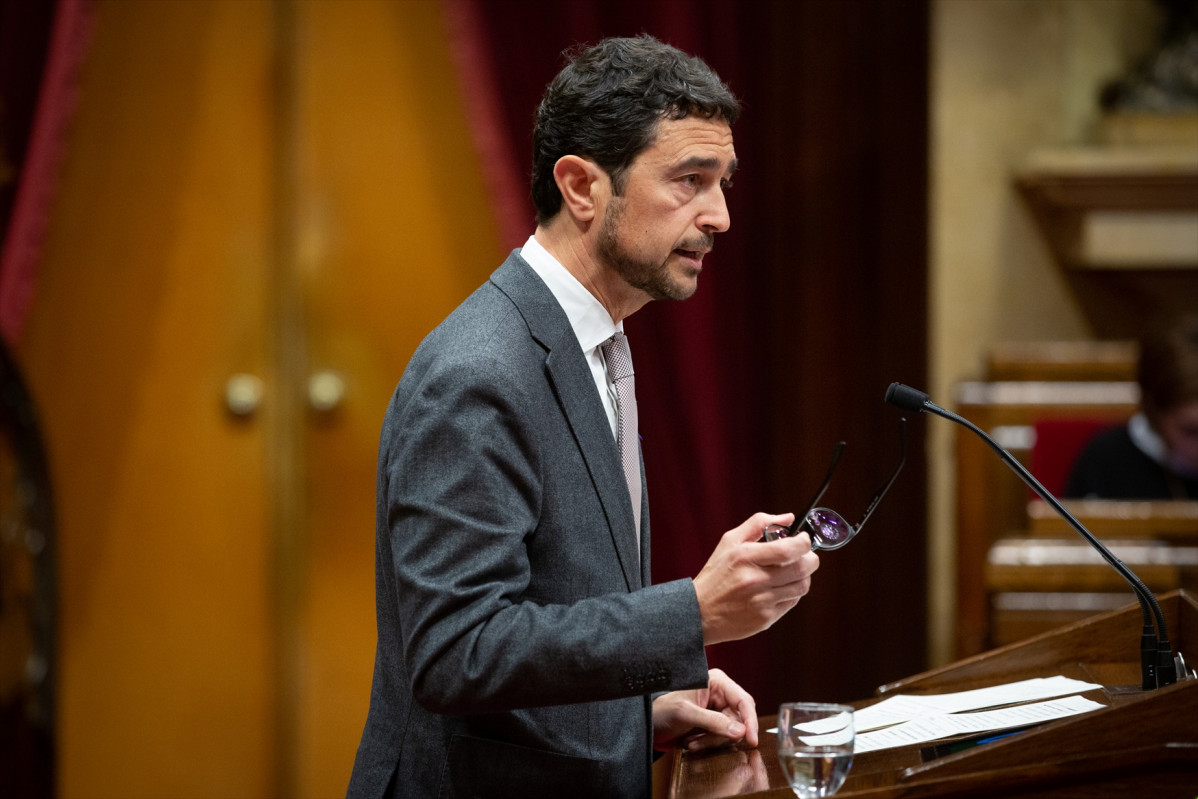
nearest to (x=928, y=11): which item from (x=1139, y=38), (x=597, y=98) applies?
(x=1139, y=38)

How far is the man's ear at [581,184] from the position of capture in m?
1.36

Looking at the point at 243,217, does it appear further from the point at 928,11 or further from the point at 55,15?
the point at 928,11

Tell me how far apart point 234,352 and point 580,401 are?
178 cm

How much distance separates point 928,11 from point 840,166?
0.43m

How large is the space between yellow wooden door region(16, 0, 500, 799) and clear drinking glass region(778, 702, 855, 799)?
6.62 feet

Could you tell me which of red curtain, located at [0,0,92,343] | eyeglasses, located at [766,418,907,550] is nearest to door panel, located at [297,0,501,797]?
red curtain, located at [0,0,92,343]

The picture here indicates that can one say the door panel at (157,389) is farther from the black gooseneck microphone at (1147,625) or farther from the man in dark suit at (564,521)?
the black gooseneck microphone at (1147,625)

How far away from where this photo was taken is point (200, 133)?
2.80m

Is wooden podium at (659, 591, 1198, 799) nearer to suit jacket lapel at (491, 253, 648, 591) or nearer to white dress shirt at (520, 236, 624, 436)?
suit jacket lapel at (491, 253, 648, 591)

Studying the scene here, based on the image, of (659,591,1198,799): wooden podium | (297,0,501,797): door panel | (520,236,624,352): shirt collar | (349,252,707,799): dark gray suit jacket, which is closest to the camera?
(659,591,1198,799): wooden podium

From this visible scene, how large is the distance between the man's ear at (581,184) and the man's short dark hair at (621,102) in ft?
0.04

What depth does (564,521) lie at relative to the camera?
3.96ft

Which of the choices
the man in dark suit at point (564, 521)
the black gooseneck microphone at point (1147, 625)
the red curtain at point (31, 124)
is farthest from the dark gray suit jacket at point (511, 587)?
the red curtain at point (31, 124)

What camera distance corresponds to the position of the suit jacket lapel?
4.07 ft
